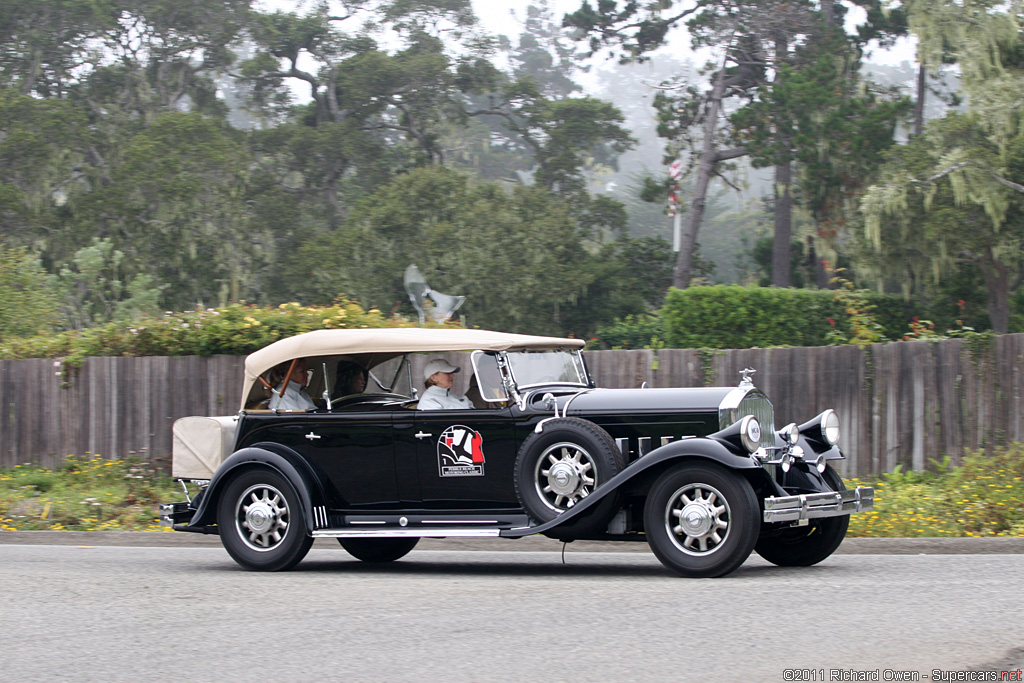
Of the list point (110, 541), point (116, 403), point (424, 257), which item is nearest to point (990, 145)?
point (424, 257)

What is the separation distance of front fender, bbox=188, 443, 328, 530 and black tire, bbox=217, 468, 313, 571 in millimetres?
57

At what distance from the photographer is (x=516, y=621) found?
658cm

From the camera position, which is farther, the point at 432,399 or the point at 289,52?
the point at 289,52

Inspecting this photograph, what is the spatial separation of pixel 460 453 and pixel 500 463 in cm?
34

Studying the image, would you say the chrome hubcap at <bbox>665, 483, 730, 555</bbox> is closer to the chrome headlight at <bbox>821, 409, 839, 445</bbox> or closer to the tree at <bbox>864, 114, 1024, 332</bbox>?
the chrome headlight at <bbox>821, 409, 839, 445</bbox>

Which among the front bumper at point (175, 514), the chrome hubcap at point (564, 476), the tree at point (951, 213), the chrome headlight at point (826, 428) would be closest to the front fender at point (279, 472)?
the front bumper at point (175, 514)

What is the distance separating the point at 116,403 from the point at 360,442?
296 inches

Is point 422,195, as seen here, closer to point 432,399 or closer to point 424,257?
point 424,257

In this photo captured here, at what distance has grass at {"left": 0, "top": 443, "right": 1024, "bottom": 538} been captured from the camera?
1053 centimetres

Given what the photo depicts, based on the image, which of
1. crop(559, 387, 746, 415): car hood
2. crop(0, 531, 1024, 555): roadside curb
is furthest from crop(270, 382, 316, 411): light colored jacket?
crop(559, 387, 746, 415): car hood

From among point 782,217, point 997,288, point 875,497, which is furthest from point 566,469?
point 782,217

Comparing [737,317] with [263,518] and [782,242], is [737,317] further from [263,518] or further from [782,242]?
[263,518]

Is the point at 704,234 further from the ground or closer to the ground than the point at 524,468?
further from the ground

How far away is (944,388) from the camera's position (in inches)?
548
